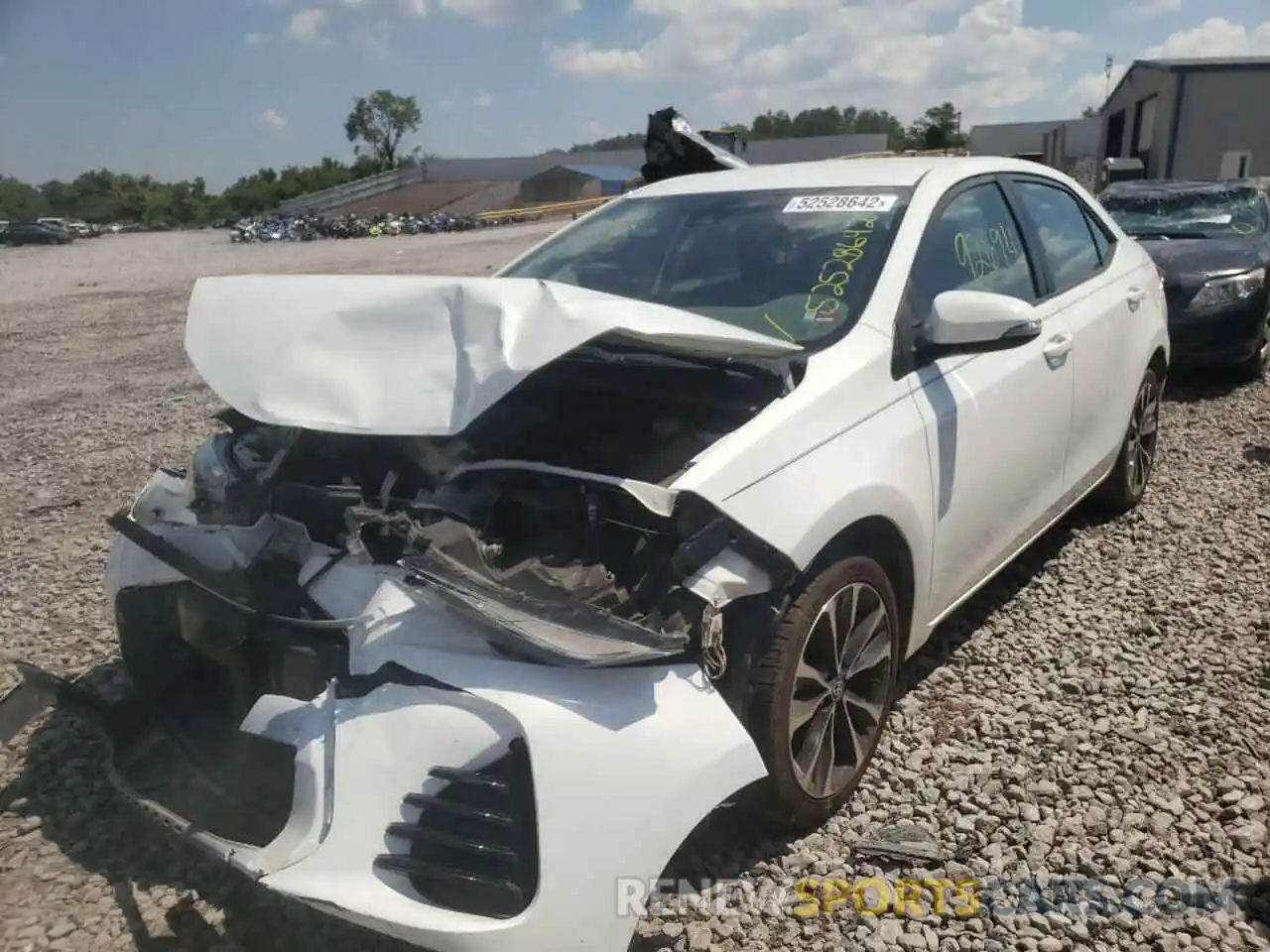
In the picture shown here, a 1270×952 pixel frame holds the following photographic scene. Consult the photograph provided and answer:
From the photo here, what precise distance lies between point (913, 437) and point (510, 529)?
1.19 meters

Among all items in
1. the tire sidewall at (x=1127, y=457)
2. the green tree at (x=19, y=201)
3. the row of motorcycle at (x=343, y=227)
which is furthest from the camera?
the green tree at (x=19, y=201)

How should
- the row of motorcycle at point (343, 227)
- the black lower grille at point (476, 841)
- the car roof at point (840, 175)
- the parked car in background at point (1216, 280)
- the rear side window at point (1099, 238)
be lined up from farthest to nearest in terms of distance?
the row of motorcycle at point (343, 227), the parked car in background at point (1216, 280), the rear side window at point (1099, 238), the car roof at point (840, 175), the black lower grille at point (476, 841)

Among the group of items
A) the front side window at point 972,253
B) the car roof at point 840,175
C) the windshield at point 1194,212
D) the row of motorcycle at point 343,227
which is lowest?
the row of motorcycle at point 343,227

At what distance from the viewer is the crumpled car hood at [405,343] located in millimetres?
2320

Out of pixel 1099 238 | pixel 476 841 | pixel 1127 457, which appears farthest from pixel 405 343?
pixel 1127 457

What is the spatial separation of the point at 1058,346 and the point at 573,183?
159ft

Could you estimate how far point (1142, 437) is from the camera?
193 inches

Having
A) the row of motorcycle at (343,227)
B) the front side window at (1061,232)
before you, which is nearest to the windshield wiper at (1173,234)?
the front side window at (1061,232)

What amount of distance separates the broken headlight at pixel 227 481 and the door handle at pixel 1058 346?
270 cm

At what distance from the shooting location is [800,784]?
254 centimetres

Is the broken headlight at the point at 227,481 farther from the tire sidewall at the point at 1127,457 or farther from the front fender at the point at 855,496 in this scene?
the tire sidewall at the point at 1127,457

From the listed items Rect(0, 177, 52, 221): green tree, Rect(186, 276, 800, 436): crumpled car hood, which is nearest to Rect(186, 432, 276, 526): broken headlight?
Rect(186, 276, 800, 436): crumpled car hood

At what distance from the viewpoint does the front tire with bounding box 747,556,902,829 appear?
7.86 feet

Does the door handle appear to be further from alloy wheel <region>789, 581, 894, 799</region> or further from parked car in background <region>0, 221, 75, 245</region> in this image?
parked car in background <region>0, 221, 75, 245</region>
